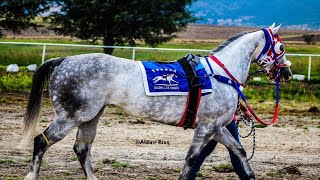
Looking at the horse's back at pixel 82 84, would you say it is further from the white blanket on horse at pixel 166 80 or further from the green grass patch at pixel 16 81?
the green grass patch at pixel 16 81

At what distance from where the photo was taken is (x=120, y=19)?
31.1 metres

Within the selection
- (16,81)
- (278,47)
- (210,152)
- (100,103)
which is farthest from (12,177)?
(16,81)

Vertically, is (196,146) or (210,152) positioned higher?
(196,146)

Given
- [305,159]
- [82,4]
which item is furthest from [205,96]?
[82,4]

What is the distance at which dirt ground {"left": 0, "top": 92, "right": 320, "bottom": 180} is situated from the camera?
9.68m

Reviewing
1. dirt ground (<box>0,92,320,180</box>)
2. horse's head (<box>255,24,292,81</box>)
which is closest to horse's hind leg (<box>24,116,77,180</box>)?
dirt ground (<box>0,92,320,180</box>)

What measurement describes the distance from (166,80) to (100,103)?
2.72 ft

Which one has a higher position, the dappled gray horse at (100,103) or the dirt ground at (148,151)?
the dappled gray horse at (100,103)

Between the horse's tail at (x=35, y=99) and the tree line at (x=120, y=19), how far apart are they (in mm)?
22506

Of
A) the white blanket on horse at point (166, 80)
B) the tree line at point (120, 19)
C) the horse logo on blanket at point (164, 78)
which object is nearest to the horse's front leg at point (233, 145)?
the white blanket on horse at point (166, 80)

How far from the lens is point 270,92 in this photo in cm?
2028

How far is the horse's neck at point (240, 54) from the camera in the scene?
8.74 metres

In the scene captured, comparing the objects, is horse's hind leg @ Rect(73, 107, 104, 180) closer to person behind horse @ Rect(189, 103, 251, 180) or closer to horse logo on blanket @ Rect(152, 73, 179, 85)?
horse logo on blanket @ Rect(152, 73, 179, 85)

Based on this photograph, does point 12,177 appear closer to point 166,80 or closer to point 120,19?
point 166,80
